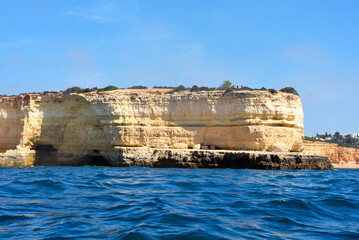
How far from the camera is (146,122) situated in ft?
78.3

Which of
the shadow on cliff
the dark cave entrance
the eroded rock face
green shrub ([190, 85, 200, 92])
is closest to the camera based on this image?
the eroded rock face

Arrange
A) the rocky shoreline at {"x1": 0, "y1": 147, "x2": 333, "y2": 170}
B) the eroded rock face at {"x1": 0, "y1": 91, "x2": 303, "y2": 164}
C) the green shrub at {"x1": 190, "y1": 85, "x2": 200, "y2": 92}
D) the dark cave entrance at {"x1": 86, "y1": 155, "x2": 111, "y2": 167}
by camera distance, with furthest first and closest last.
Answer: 1. the green shrub at {"x1": 190, "y1": 85, "x2": 200, "y2": 92}
2. the dark cave entrance at {"x1": 86, "y1": 155, "x2": 111, "y2": 167}
3. the eroded rock face at {"x1": 0, "y1": 91, "x2": 303, "y2": 164}
4. the rocky shoreline at {"x1": 0, "y1": 147, "x2": 333, "y2": 170}

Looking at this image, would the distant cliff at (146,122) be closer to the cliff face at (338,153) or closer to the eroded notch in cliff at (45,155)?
the eroded notch in cliff at (45,155)

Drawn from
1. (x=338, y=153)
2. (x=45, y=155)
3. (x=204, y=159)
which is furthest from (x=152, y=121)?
(x=338, y=153)

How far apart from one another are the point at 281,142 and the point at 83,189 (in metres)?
15.6

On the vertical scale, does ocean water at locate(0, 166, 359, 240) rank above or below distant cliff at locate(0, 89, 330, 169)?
below

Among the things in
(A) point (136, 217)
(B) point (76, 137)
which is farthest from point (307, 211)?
(B) point (76, 137)

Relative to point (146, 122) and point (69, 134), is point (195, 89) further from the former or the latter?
point (69, 134)

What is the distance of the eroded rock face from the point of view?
71.7 ft

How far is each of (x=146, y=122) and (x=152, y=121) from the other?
16.4 inches

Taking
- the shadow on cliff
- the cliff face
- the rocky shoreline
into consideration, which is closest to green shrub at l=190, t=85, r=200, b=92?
the rocky shoreline

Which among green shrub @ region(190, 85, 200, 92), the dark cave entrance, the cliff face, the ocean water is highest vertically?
green shrub @ region(190, 85, 200, 92)

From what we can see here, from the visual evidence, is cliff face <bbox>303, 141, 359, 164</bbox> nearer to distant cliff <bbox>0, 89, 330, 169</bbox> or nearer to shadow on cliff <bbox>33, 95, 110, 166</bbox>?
distant cliff <bbox>0, 89, 330, 169</bbox>

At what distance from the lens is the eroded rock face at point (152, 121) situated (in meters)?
21.9
